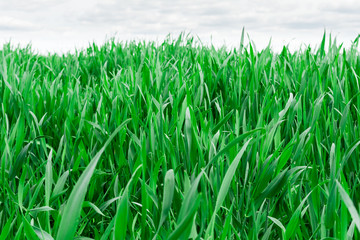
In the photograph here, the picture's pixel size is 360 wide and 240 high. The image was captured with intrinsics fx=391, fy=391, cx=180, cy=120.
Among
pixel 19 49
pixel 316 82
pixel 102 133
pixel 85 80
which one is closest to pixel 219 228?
pixel 102 133

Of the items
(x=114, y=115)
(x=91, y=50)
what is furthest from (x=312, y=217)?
(x=91, y=50)

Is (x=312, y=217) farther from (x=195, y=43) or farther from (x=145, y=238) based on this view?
(x=195, y=43)

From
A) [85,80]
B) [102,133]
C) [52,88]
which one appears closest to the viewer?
[102,133]

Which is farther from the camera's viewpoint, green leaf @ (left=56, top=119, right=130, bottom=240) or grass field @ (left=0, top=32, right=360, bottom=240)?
grass field @ (left=0, top=32, right=360, bottom=240)

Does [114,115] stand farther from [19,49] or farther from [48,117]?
[19,49]

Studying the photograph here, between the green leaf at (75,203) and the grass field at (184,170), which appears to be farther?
the grass field at (184,170)

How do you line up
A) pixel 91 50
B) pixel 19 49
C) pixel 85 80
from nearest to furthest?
pixel 85 80
pixel 91 50
pixel 19 49

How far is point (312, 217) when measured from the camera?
2.76 feet

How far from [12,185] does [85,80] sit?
62.0 inches

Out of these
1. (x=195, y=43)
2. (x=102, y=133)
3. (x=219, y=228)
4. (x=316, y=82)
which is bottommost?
(x=219, y=228)

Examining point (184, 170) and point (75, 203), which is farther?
point (184, 170)

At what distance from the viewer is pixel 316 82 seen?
5.46 feet

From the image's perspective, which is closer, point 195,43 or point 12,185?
point 12,185

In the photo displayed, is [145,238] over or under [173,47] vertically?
under
